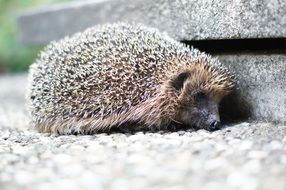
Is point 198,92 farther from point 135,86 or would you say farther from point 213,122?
point 135,86

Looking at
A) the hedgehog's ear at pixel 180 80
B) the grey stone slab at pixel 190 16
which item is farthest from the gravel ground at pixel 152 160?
the grey stone slab at pixel 190 16

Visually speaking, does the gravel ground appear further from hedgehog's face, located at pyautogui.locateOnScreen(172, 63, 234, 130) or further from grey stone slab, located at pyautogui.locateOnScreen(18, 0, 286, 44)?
grey stone slab, located at pyautogui.locateOnScreen(18, 0, 286, 44)

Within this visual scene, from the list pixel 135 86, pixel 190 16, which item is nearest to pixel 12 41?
pixel 190 16

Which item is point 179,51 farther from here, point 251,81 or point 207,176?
point 207,176

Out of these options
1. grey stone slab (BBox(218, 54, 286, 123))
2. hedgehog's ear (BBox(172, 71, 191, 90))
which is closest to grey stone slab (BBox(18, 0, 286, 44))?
grey stone slab (BBox(218, 54, 286, 123))

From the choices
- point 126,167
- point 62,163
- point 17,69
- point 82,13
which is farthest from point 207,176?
point 17,69
